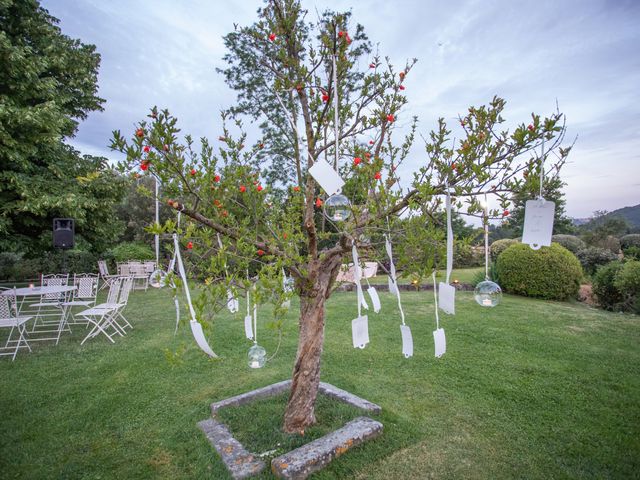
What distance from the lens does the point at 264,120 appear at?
11133 mm

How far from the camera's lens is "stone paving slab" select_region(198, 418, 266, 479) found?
7.98 ft

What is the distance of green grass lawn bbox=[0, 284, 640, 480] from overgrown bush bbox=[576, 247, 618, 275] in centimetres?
530

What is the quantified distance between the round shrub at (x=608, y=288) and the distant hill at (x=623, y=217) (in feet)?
69.4

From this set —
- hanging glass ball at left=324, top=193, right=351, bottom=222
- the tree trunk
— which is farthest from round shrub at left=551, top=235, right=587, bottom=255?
hanging glass ball at left=324, top=193, right=351, bottom=222

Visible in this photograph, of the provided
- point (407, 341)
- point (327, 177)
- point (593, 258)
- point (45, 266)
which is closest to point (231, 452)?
point (407, 341)

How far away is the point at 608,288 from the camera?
804 cm

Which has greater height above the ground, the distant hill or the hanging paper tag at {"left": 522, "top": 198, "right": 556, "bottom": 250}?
the distant hill

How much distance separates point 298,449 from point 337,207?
5.98 ft

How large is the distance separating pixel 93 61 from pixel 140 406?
1321cm

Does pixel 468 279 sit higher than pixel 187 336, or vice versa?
pixel 468 279

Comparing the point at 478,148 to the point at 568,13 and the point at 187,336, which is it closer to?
the point at 568,13

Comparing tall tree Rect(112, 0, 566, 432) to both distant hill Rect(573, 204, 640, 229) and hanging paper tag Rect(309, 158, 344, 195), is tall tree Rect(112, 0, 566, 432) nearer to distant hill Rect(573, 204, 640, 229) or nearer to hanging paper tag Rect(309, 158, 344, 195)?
hanging paper tag Rect(309, 158, 344, 195)

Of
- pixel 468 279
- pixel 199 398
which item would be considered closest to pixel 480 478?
pixel 199 398

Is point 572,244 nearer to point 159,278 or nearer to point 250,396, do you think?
point 250,396
